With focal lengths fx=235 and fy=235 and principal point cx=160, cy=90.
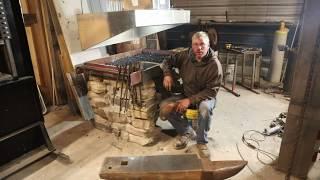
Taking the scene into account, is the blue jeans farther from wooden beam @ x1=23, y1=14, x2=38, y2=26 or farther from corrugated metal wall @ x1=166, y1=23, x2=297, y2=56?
corrugated metal wall @ x1=166, y1=23, x2=297, y2=56

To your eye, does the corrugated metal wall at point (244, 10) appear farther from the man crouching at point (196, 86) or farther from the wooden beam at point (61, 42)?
the wooden beam at point (61, 42)

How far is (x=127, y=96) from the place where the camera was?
7.97 ft

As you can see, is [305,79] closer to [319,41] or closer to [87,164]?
[319,41]

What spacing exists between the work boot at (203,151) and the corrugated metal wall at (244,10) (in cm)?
299

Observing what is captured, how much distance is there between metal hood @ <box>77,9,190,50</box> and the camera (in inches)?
84.8

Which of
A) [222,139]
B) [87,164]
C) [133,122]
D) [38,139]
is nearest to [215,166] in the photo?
[222,139]

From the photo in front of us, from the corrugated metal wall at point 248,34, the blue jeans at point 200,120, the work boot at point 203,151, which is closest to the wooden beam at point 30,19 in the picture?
the blue jeans at point 200,120

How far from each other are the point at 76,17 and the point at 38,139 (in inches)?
59.9

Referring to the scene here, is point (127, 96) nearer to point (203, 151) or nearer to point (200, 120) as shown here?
point (200, 120)

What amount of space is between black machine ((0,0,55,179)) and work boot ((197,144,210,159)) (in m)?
1.46

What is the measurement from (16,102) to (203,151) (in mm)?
1839

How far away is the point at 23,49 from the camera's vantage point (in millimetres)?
2162

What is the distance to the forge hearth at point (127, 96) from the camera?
232 cm

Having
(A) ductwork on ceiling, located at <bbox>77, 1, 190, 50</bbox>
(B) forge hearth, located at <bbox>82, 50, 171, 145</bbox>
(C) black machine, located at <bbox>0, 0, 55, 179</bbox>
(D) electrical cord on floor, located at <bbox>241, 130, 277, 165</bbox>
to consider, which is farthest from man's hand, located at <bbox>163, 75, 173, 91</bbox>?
(C) black machine, located at <bbox>0, 0, 55, 179</bbox>
